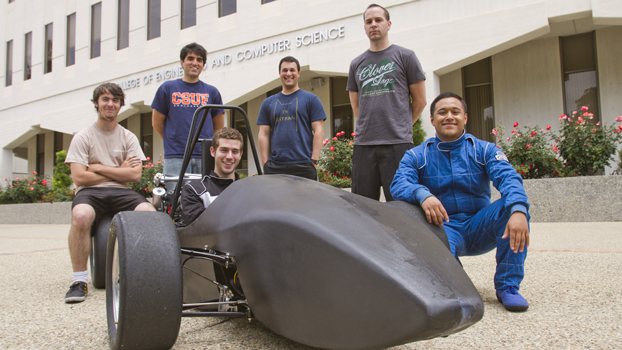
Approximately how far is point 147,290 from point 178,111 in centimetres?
241

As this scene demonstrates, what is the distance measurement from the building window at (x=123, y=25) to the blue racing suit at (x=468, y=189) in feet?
50.3

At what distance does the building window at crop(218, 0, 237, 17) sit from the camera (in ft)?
42.3

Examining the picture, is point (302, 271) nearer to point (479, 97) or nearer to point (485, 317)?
point (485, 317)

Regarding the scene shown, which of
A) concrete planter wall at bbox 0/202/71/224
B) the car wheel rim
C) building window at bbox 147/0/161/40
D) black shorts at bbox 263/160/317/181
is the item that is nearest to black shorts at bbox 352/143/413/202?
black shorts at bbox 263/160/317/181

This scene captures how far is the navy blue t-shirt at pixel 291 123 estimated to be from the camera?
152 inches

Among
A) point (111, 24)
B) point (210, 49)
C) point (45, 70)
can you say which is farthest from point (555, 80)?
point (45, 70)

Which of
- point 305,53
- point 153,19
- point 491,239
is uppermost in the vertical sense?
point 153,19

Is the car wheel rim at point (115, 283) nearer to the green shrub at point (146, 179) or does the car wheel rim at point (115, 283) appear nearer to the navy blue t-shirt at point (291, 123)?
the navy blue t-shirt at point (291, 123)

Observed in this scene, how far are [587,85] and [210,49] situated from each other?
380 inches

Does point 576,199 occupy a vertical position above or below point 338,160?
below

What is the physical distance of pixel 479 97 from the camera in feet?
36.4

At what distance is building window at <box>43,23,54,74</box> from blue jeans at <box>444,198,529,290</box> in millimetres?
19378

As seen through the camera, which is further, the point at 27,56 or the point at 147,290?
the point at 27,56

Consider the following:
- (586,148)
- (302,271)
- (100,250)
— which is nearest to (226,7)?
(586,148)
